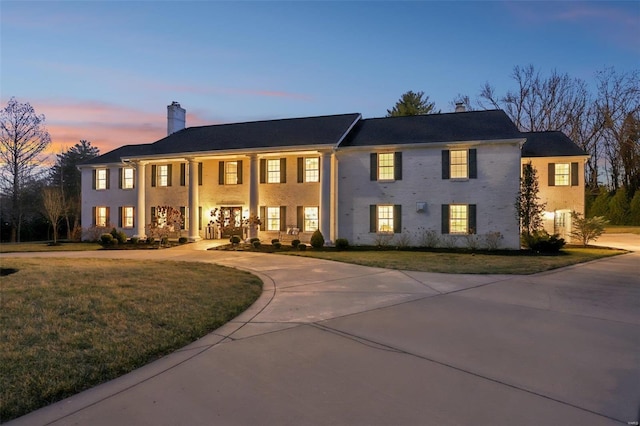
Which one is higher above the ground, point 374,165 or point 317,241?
point 374,165

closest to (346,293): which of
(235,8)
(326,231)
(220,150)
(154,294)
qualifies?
(154,294)

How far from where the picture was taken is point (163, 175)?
873 inches

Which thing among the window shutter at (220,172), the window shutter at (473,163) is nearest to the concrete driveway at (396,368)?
the window shutter at (473,163)

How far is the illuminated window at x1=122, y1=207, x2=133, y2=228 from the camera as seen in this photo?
74.6 ft

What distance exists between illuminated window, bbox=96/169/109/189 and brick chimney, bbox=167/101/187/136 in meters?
4.73

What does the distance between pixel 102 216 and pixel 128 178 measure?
306cm

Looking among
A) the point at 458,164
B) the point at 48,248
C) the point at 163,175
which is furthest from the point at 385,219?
the point at 48,248

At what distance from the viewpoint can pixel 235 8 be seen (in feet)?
36.2

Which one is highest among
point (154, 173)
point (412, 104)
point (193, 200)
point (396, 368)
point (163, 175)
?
point (412, 104)

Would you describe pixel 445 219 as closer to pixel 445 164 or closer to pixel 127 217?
pixel 445 164

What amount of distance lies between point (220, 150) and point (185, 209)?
457 centimetres

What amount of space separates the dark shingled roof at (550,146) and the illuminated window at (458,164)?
16.2 feet

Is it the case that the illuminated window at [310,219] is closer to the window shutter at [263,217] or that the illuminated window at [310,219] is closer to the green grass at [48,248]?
the window shutter at [263,217]

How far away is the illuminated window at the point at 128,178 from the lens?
22858 mm
